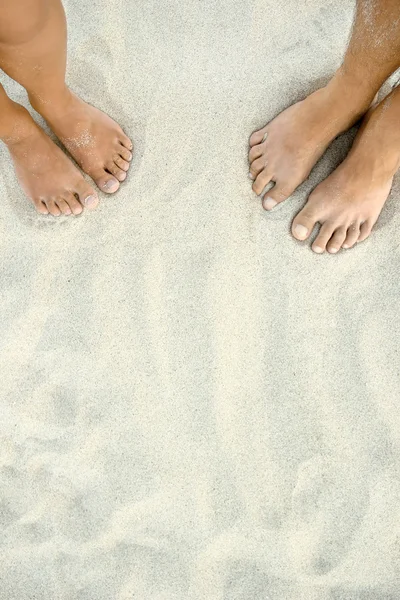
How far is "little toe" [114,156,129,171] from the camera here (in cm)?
153

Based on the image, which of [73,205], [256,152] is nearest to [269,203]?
[256,152]

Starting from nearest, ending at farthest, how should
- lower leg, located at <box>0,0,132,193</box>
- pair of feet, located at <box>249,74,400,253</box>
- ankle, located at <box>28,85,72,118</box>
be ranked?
lower leg, located at <box>0,0,132,193</box>, ankle, located at <box>28,85,72,118</box>, pair of feet, located at <box>249,74,400,253</box>

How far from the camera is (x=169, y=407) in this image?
4.62 ft

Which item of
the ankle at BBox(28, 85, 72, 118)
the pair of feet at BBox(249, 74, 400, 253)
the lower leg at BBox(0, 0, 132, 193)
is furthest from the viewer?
the pair of feet at BBox(249, 74, 400, 253)

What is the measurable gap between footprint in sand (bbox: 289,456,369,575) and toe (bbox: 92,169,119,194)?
2.79ft

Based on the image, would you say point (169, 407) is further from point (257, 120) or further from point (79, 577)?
point (257, 120)

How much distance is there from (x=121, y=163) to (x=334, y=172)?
56 cm

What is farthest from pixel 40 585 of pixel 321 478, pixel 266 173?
pixel 266 173

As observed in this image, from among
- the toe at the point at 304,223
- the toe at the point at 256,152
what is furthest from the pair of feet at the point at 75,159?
the toe at the point at 304,223

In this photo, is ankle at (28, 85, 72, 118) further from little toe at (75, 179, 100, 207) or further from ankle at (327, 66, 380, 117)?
ankle at (327, 66, 380, 117)

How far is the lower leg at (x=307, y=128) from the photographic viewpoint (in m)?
1.38

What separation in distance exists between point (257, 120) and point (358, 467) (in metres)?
0.94

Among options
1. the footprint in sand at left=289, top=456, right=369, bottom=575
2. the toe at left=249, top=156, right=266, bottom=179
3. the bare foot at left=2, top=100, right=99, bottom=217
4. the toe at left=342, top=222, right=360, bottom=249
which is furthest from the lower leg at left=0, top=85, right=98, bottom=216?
the footprint in sand at left=289, top=456, right=369, bottom=575

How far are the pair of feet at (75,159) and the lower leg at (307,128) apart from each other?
37 cm
